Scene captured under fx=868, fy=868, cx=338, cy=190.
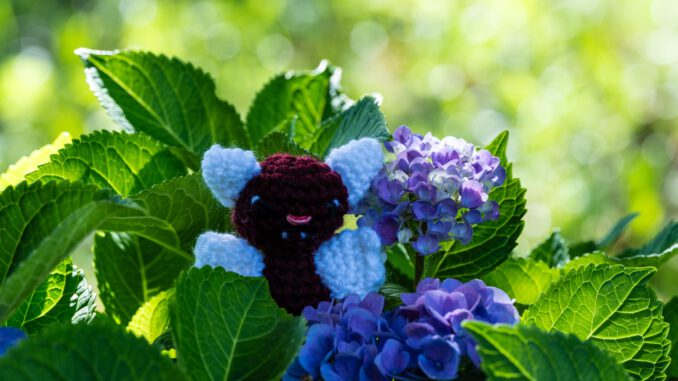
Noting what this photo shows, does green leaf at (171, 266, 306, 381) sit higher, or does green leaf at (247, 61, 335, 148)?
green leaf at (247, 61, 335, 148)

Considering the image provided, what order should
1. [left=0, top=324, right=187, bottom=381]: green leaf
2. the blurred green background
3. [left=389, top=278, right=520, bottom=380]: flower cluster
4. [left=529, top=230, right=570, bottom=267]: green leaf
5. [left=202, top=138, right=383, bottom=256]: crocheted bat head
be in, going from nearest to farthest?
[left=0, top=324, right=187, bottom=381]: green leaf → [left=389, top=278, right=520, bottom=380]: flower cluster → [left=202, top=138, right=383, bottom=256]: crocheted bat head → [left=529, top=230, right=570, bottom=267]: green leaf → the blurred green background

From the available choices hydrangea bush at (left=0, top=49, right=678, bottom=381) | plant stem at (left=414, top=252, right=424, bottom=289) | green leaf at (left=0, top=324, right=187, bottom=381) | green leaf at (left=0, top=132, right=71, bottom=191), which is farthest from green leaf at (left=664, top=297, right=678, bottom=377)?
green leaf at (left=0, top=132, right=71, bottom=191)

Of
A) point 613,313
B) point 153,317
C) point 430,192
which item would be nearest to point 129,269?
point 153,317

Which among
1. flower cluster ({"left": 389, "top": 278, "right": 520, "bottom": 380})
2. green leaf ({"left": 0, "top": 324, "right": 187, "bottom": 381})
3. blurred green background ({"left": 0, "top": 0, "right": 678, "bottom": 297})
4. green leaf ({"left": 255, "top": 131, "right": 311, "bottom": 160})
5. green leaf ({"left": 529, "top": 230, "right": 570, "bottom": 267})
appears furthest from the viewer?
blurred green background ({"left": 0, "top": 0, "right": 678, "bottom": 297})

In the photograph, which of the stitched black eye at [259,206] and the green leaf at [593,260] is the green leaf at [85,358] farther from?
the green leaf at [593,260]

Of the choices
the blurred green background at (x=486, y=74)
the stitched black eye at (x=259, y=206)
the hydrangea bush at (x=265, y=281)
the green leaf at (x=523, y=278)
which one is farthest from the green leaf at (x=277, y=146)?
the blurred green background at (x=486, y=74)

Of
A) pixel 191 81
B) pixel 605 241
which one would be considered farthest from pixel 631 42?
pixel 191 81

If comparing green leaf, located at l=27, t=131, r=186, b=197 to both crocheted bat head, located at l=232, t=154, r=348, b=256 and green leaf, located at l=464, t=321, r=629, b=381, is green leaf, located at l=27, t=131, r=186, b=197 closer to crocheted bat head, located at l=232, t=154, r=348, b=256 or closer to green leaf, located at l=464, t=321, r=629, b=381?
crocheted bat head, located at l=232, t=154, r=348, b=256

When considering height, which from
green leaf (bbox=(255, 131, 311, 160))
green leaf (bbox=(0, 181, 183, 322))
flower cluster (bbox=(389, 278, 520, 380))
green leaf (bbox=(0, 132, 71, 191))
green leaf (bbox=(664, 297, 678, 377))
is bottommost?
green leaf (bbox=(664, 297, 678, 377))

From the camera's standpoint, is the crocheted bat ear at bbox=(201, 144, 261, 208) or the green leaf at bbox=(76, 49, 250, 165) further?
the green leaf at bbox=(76, 49, 250, 165)
